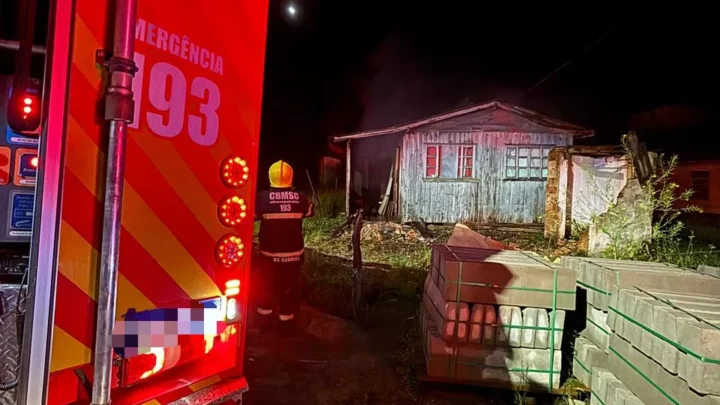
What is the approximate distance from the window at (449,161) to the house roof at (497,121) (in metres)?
0.71

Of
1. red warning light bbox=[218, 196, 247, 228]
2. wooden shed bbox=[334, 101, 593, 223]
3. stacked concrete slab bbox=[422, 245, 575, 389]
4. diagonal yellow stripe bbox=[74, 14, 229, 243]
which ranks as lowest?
stacked concrete slab bbox=[422, 245, 575, 389]

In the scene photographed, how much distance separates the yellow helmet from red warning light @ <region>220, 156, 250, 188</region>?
3171 mm

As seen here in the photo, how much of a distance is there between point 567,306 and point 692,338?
152 cm

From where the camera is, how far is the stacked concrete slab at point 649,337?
8.00ft

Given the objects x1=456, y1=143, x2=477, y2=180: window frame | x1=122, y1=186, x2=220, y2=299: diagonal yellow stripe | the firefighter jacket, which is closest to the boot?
the firefighter jacket

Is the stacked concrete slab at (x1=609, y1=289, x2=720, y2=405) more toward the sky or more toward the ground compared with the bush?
more toward the ground

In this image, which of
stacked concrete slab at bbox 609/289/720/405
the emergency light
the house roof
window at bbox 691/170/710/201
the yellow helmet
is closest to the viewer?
the emergency light

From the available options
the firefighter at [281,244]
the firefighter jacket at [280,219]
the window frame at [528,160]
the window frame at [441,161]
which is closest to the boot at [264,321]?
the firefighter at [281,244]

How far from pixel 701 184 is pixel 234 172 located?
24.0 metres

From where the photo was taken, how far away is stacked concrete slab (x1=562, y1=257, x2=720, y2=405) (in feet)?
8.00

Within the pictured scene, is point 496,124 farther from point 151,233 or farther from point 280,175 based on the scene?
point 151,233

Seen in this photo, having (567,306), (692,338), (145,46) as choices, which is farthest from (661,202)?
(145,46)

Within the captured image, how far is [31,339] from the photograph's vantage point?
1.48 metres

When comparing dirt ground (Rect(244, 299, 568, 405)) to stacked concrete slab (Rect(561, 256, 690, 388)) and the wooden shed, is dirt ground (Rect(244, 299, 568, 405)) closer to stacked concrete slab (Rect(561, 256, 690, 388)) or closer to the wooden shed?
stacked concrete slab (Rect(561, 256, 690, 388))
